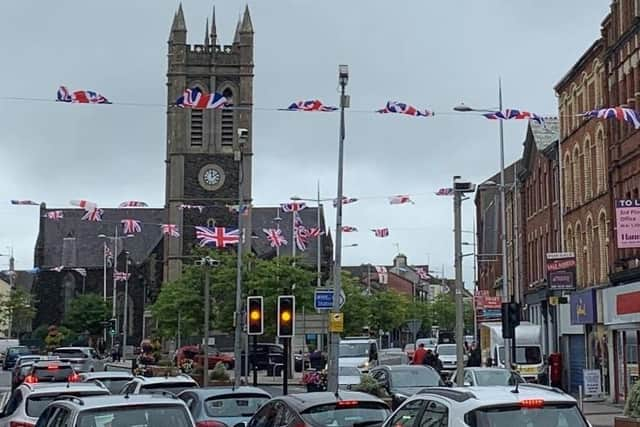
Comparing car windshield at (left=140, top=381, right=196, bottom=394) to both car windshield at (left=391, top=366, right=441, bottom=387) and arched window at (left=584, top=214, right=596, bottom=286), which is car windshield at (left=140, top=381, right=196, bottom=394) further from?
arched window at (left=584, top=214, right=596, bottom=286)

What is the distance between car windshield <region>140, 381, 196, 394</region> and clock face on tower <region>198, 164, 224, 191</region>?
78016 millimetres

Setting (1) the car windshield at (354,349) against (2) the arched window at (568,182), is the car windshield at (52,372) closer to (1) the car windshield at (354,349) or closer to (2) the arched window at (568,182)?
(1) the car windshield at (354,349)

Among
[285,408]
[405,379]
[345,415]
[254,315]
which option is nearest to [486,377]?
[405,379]

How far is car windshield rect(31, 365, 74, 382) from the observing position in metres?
27.7

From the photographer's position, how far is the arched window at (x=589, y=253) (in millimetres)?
40125


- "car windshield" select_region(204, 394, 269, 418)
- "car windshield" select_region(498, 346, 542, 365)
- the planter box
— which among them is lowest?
the planter box

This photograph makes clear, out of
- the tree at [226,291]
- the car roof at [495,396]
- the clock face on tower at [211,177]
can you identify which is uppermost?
the clock face on tower at [211,177]

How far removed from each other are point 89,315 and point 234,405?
92087mm

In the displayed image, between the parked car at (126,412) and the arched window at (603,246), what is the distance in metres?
28.3

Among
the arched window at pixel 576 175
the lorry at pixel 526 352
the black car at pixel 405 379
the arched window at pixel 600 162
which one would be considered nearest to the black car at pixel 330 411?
the black car at pixel 405 379

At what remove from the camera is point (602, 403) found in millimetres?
35656

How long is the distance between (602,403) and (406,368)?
35.8ft

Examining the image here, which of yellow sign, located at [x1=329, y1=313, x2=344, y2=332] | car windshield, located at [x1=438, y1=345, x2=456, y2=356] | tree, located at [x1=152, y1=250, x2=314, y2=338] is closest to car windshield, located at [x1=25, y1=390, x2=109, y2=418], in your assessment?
yellow sign, located at [x1=329, y1=313, x2=344, y2=332]

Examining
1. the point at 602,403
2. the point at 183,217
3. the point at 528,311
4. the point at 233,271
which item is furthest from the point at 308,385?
the point at 183,217
